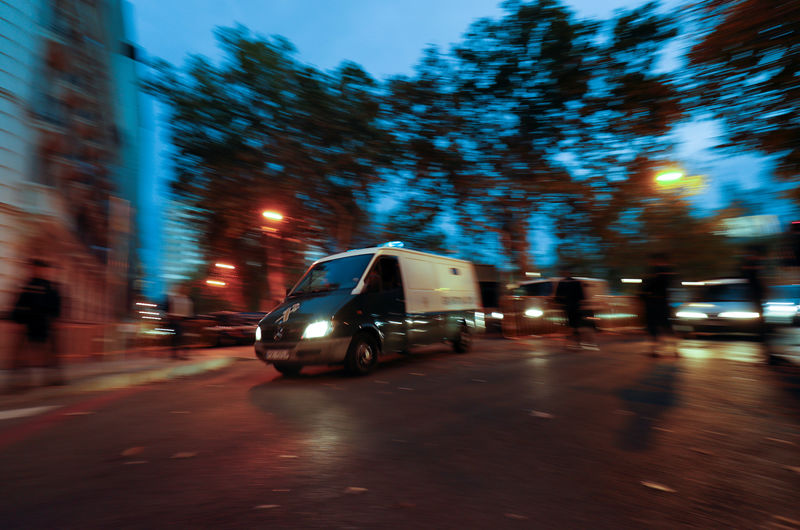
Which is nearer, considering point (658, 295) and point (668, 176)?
point (658, 295)

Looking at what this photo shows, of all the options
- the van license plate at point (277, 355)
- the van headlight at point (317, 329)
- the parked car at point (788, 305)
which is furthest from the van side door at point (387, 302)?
the parked car at point (788, 305)

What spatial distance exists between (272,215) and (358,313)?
11772mm

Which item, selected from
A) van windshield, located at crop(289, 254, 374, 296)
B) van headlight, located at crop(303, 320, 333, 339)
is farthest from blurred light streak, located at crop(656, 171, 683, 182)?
van headlight, located at crop(303, 320, 333, 339)

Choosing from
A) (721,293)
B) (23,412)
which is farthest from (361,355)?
(721,293)

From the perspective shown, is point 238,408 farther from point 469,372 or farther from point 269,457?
point 469,372

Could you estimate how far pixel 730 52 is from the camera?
6160 mm

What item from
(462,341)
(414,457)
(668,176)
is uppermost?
(668,176)

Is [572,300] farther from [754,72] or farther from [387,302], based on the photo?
[754,72]

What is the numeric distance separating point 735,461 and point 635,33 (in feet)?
46.9

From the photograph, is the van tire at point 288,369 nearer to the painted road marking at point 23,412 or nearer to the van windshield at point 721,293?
the painted road marking at point 23,412

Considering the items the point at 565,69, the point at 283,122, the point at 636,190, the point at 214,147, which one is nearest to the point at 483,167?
the point at 565,69

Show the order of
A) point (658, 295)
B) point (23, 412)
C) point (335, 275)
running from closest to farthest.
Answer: point (23, 412)
point (335, 275)
point (658, 295)

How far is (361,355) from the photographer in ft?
23.3

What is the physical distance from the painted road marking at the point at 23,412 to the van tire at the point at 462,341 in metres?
7.53
